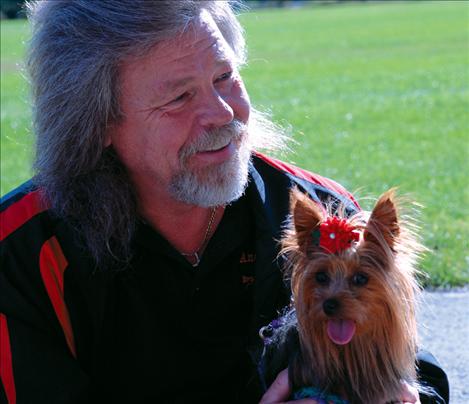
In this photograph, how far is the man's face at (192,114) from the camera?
9.57 ft

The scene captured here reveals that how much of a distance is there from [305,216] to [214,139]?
477 millimetres

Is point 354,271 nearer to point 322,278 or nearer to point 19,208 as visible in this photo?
point 322,278

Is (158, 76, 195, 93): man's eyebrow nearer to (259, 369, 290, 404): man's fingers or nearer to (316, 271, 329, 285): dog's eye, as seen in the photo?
(316, 271, 329, 285): dog's eye

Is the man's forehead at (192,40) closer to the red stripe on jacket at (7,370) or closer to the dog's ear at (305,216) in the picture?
the dog's ear at (305,216)

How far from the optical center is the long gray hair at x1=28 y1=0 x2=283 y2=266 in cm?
290

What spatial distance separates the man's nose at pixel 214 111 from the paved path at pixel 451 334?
1.87m

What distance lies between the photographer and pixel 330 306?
102 inches

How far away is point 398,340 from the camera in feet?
8.87

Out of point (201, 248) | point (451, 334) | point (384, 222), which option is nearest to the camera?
point (384, 222)

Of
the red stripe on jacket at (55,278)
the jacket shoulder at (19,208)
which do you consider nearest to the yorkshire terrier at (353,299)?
the red stripe on jacket at (55,278)

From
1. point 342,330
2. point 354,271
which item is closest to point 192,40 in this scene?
point 354,271

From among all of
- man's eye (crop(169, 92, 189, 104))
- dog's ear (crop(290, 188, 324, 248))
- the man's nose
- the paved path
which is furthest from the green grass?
dog's ear (crop(290, 188, 324, 248))

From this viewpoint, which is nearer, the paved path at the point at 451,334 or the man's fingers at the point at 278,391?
the man's fingers at the point at 278,391

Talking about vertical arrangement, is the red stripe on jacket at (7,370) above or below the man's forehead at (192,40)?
below
